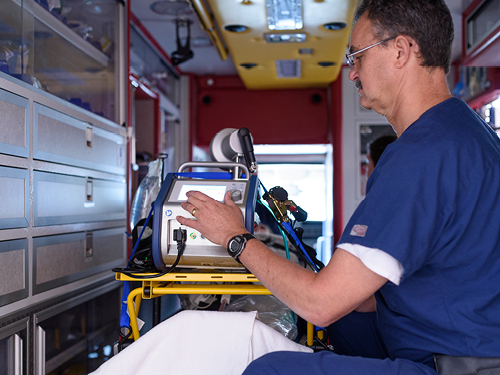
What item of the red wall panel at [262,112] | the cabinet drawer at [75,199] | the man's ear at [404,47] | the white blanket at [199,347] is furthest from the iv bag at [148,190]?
the red wall panel at [262,112]

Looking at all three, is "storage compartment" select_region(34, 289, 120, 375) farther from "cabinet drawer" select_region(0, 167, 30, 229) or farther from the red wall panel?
the red wall panel

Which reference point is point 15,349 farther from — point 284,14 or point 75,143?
point 284,14

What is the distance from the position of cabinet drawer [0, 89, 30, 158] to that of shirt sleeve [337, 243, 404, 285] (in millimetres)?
1313

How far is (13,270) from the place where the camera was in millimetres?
1698

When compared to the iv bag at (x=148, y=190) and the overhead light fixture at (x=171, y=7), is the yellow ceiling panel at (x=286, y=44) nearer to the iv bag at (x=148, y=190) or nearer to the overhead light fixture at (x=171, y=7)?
the overhead light fixture at (x=171, y=7)

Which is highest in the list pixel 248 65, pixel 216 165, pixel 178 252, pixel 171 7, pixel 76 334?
pixel 171 7

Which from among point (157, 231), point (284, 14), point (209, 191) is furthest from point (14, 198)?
point (284, 14)

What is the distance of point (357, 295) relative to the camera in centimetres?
92

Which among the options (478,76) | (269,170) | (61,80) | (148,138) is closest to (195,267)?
(61,80)

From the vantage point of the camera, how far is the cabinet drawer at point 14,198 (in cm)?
162

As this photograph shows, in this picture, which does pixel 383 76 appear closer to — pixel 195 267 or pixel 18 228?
pixel 195 267

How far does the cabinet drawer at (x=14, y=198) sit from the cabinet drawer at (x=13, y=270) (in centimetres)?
7

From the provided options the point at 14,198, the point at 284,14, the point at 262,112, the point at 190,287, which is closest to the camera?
the point at 190,287

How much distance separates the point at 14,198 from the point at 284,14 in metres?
2.33
